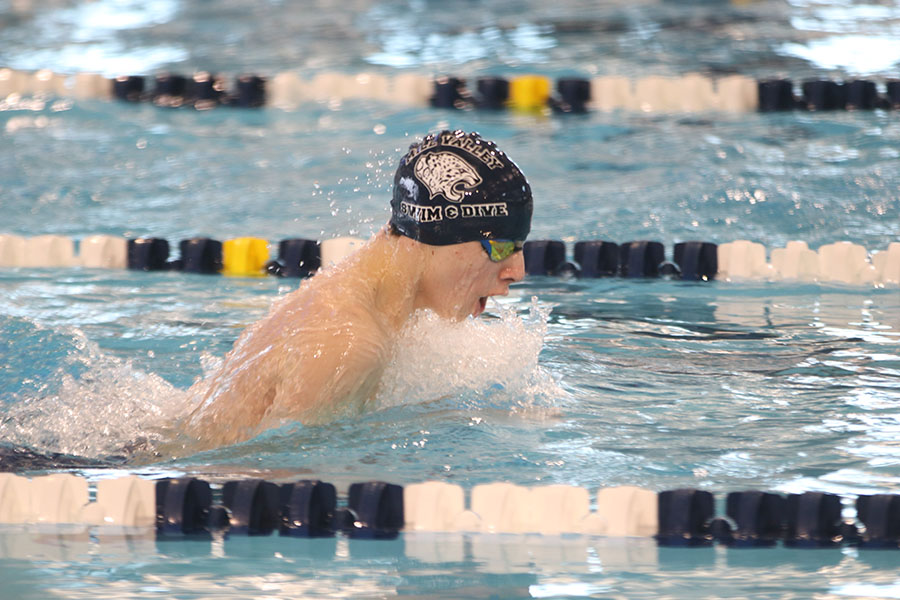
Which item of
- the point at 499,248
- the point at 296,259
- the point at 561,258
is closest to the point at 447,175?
the point at 499,248

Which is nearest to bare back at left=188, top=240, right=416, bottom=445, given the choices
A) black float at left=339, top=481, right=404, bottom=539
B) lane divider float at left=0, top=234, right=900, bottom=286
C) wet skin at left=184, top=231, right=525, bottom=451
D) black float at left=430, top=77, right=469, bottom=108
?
wet skin at left=184, top=231, right=525, bottom=451

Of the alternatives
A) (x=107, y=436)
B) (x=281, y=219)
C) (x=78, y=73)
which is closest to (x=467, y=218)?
(x=107, y=436)

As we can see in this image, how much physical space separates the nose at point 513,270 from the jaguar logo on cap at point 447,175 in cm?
20

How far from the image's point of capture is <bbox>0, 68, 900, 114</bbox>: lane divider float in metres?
6.54

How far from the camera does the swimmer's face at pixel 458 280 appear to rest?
289cm

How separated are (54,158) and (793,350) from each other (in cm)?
399

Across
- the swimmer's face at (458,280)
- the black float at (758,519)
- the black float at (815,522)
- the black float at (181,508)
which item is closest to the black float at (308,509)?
the black float at (181,508)

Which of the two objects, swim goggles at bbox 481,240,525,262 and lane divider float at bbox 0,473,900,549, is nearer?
lane divider float at bbox 0,473,900,549

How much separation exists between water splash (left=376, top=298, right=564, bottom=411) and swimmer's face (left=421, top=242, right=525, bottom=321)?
42 mm

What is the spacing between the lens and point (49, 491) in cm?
258

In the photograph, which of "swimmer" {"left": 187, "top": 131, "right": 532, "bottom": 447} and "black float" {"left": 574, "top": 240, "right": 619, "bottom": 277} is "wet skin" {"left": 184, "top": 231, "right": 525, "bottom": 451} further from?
"black float" {"left": 574, "top": 240, "right": 619, "bottom": 277}

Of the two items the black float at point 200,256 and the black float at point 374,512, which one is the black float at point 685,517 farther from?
the black float at point 200,256

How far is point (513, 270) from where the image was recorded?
296cm

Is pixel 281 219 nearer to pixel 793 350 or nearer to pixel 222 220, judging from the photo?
pixel 222 220
